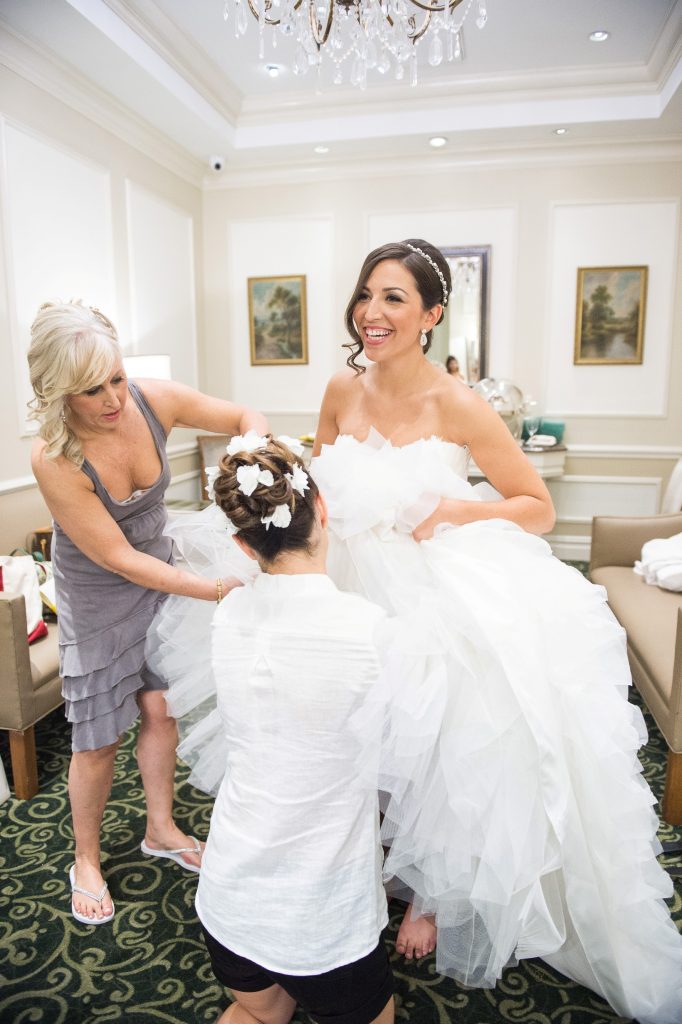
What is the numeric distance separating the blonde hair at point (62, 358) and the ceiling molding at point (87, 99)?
2826 mm

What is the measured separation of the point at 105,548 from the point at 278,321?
15.0 feet

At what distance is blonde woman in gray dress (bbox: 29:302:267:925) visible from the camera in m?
1.60

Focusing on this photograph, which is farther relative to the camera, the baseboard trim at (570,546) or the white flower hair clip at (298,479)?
the baseboard trim at (570,546)

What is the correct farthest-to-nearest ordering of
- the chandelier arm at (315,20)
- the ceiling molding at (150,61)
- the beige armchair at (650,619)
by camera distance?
1. the ceiling molding at (150,61)
2. the chandelier arm at (315,20)
3. the beige armchair at (650,619)

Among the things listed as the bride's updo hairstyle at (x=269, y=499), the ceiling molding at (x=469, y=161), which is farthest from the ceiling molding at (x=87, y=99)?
the bride's updo hairstyle at (x=269, y=499)

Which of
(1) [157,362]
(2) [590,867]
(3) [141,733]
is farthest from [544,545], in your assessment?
(1) [157,362]

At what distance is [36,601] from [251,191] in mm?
4406

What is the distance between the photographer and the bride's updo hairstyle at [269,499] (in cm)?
123

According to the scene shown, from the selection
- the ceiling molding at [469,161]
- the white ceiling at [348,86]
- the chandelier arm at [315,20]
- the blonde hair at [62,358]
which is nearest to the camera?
the blonde hair at [62,358]

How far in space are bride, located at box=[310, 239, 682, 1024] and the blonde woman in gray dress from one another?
1.56 feet

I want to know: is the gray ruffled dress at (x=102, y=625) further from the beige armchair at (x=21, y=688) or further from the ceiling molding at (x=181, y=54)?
the ceiling molding at (x=181, y=54)

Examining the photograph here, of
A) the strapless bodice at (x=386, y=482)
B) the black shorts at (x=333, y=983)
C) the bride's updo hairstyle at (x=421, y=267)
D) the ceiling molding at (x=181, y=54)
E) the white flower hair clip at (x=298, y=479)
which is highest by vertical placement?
the ceiling molding at (x=181, y=54)

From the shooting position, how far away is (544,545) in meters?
1.78

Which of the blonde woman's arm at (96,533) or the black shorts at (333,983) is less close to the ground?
the blonde woman's arm at (96,533)
